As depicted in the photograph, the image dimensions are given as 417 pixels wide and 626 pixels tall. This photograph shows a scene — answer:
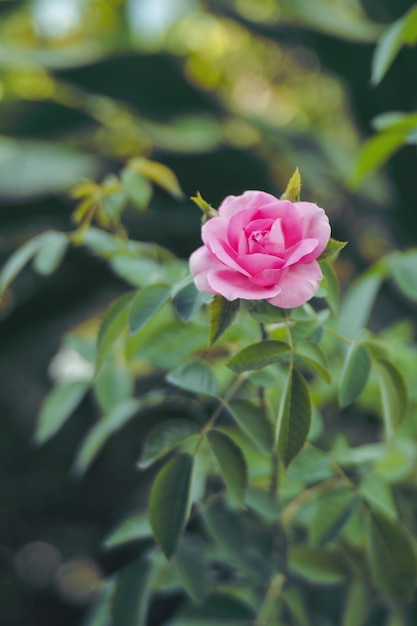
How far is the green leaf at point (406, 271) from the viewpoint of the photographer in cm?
52

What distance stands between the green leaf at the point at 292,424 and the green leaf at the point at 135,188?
0.22 metres

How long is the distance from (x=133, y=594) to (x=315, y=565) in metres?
0.14

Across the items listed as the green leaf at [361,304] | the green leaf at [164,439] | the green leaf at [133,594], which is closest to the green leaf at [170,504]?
the green leaf at [164,439]

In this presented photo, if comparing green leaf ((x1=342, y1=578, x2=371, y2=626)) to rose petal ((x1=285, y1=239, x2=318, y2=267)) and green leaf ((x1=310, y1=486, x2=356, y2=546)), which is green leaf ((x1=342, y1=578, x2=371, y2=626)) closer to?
green leaf ((x1=310, y1=486, x2=356, y2=546))

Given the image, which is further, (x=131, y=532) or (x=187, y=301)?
(x=131, y=532)

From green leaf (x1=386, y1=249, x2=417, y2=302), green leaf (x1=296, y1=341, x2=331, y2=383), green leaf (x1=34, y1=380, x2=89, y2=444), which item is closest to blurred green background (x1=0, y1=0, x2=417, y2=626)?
green leaf (x1=34, y1=380, x2=89, y2=444)

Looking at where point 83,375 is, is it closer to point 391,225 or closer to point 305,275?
point 305,275

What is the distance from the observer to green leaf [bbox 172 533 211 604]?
1.51 ft

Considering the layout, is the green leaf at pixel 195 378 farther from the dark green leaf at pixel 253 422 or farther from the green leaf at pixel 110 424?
the green leaf at pixel 110 424

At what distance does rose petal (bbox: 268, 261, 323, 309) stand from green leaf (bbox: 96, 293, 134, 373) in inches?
5.4

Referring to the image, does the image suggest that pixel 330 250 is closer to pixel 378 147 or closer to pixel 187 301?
pixel 187 301

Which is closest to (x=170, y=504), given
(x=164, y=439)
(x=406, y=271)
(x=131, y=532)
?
(x=164, y=439)

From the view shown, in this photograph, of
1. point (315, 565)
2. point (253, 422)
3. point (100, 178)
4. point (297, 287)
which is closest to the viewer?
point (297, 287)

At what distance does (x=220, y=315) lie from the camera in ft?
1.08
